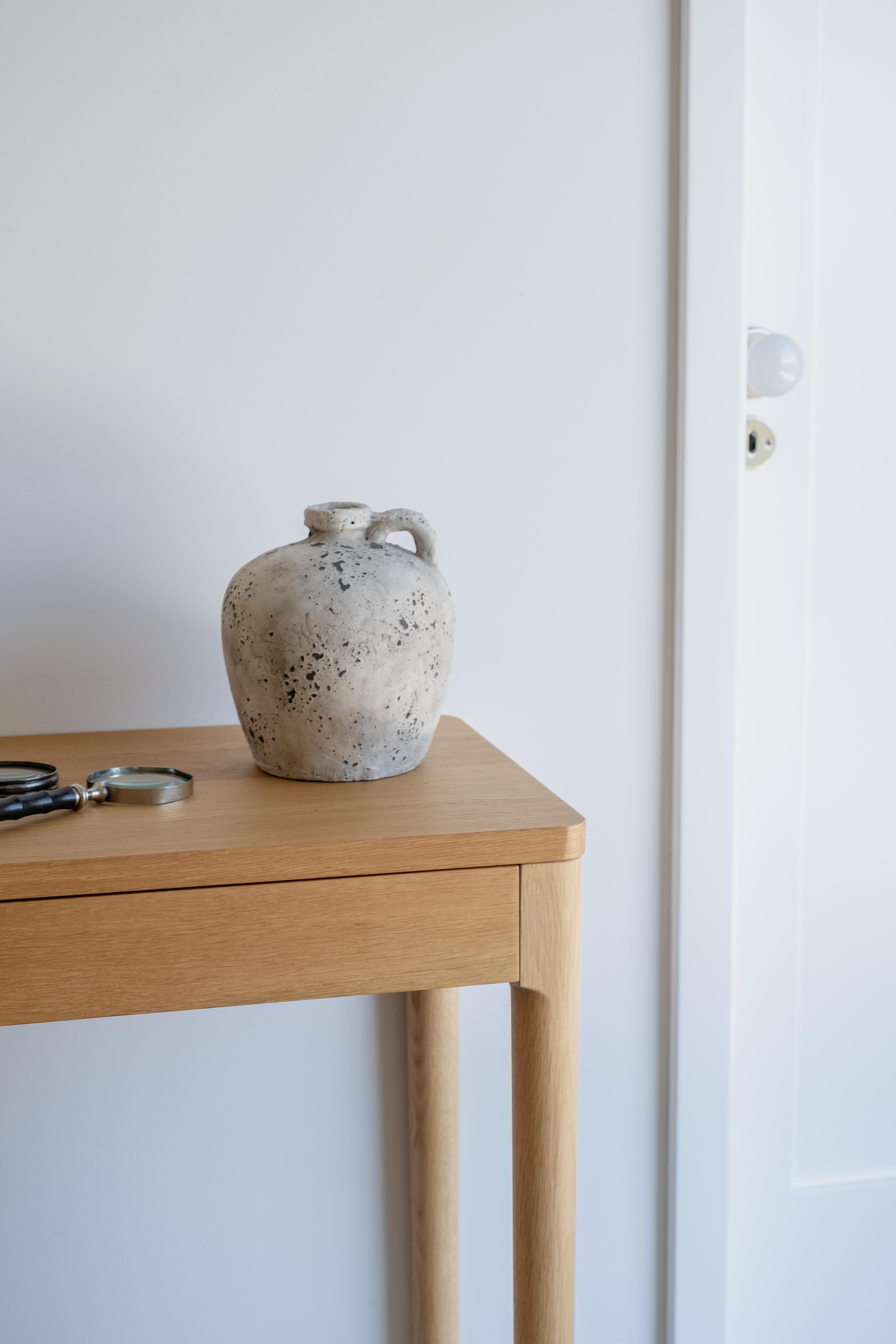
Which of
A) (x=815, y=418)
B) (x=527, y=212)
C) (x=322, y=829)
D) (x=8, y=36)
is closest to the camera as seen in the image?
(x=322, y=829)

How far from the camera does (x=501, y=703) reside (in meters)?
0.97

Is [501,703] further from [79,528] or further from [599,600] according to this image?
[79,528]

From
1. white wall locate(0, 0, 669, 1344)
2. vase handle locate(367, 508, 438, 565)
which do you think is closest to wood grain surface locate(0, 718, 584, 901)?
vase handle locate(367, 508, 438, 565)

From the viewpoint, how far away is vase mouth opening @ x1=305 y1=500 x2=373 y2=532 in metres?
0.69

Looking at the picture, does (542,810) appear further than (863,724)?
No

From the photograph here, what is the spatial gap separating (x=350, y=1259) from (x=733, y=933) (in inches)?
19.3

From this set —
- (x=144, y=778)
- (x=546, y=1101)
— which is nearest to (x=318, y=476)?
(x=144, y=778)

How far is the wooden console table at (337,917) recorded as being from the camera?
536 millimetres

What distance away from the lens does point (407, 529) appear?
28.4 inches

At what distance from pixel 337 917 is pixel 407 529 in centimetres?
29

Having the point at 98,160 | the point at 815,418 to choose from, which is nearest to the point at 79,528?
the point at 98,160

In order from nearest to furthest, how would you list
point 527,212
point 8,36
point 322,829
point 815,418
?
point 322,829
point 8,36
point 527,212
point 815,418

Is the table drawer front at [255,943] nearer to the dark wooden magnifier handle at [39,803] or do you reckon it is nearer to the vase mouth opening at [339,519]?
the dark wooden magnifier handle at [39,803]

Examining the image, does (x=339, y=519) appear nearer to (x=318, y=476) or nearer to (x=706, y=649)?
(x=318, y=476)
